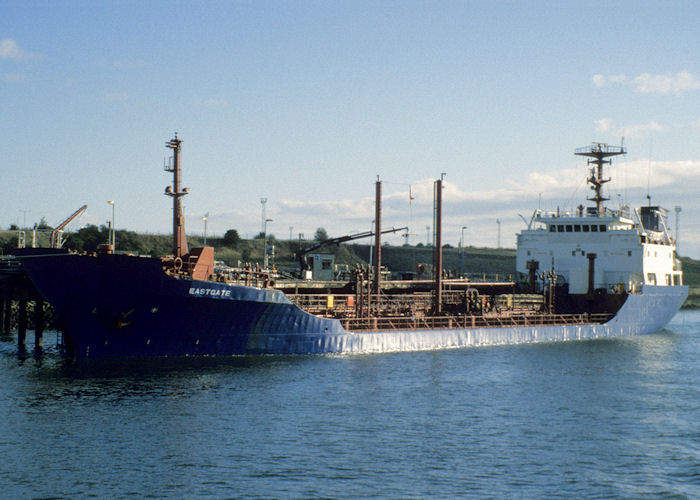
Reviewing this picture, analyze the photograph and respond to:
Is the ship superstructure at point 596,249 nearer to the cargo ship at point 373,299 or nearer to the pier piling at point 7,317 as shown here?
the cargo ship at point 373,299

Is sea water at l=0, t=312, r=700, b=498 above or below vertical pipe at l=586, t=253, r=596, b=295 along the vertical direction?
below

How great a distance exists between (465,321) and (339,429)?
25240 mm

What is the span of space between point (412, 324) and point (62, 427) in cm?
2558

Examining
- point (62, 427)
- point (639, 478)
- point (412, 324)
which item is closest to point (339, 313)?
point (412, 324)

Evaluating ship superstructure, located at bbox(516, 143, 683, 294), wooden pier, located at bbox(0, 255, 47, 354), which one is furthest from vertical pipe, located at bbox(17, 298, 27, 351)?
ship superstructure, located at bbox(516, 143, 683, 294)

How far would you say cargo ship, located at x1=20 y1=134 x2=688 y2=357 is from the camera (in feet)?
111

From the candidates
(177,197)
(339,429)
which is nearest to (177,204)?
(177,197)

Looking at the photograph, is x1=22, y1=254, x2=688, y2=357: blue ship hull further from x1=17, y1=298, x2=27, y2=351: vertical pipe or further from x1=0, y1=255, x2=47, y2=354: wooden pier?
x1=17, y1=298, x2=27, y2=351: vertical pipe

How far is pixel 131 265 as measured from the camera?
33312mm

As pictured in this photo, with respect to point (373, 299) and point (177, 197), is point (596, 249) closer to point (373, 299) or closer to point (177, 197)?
point (373, 299)

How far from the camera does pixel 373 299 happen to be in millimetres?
52656

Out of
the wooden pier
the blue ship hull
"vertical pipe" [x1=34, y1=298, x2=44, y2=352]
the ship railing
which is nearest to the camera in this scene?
the blue ship hull

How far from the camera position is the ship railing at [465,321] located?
43.7 meters

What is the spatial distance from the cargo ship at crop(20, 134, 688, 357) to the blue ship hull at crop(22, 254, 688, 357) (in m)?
0.05
